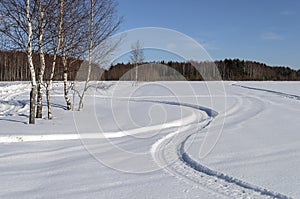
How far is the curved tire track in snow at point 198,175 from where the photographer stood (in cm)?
438

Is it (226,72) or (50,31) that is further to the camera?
(226,72)

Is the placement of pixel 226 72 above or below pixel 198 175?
above

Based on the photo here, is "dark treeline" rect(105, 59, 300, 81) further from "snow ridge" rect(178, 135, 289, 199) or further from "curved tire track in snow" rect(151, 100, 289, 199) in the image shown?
"snow ridge" rect(178, 135, 289, 199)

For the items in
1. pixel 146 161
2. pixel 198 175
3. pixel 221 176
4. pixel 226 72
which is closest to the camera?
Result: pixel 221 176

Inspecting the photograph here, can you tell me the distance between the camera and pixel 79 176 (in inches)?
202

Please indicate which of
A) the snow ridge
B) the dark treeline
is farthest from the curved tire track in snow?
the dark treeline

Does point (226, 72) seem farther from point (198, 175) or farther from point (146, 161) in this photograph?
point (198, 175)

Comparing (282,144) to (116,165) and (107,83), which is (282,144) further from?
(107,83)

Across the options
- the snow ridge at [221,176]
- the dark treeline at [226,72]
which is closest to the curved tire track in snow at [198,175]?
the snow ridge at [221,176]

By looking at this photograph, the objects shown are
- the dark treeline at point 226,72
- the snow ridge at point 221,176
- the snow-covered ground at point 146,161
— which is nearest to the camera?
the snow ridge at point 221,176

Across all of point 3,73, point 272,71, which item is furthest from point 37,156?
point 272,71

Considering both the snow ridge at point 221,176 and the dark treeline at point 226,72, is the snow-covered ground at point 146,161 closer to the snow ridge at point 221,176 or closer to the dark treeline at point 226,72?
the snow ridge at point 221,176

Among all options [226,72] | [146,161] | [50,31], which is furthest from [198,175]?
[226,72]

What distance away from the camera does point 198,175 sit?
5312mm
